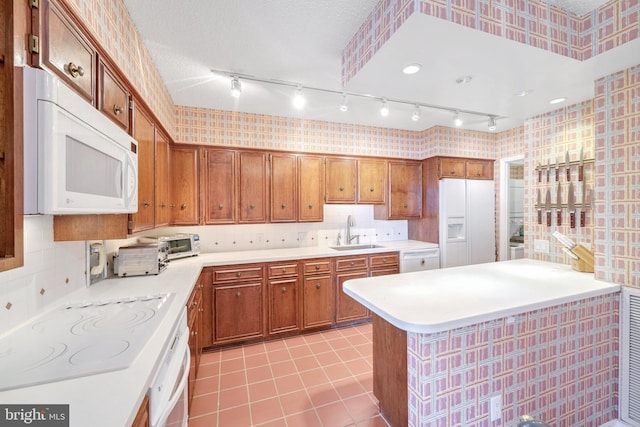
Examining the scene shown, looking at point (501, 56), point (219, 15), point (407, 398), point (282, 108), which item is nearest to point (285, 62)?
point (219, 15)

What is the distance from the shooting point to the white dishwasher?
3486 millimetres

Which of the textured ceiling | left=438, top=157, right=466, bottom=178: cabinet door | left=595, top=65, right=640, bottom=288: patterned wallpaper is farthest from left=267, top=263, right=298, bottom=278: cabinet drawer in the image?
left=595, top=65, right=640, bottom=288: patterned wallpaper

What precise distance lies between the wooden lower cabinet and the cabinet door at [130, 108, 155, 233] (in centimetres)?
108

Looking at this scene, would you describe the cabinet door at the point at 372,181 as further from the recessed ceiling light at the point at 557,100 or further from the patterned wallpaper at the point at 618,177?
the patterned wallpaper at the point at 618,177

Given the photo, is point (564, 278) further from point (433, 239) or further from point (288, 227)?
point (288, 227)

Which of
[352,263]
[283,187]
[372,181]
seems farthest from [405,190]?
[283,187]

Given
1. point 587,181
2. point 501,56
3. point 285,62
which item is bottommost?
point 587,181

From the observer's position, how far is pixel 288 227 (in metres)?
3.56

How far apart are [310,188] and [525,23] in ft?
7.94

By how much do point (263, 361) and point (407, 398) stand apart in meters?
1.52

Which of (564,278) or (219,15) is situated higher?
(219,15)

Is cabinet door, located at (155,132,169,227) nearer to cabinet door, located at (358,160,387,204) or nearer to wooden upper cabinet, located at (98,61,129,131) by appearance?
wooden upper cabinet, located at (98,61,129,131)

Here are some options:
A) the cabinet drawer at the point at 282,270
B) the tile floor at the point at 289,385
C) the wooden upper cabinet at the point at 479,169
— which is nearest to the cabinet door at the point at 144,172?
the cabinet drawer at the point at 282,270

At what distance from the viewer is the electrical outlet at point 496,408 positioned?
1441 mm
